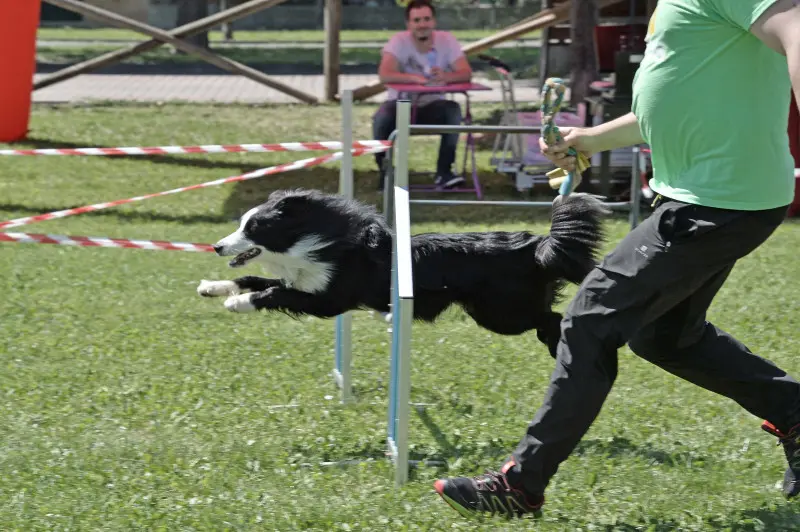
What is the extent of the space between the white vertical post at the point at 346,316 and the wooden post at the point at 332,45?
364 inches

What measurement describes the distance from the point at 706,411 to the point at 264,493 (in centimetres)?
199

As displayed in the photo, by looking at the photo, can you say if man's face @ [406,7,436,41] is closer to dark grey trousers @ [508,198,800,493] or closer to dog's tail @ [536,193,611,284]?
dog's tail @ [536,193,611,284]

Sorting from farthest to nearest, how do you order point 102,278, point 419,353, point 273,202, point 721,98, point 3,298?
point 102,278 → point 3,298 → point 419,353 → point 273,202 → point 721,98

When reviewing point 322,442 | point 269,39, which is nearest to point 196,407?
point 322,442

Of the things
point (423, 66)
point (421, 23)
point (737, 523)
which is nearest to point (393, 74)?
point (423, 66)

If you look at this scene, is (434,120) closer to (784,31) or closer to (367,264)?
(367,264)

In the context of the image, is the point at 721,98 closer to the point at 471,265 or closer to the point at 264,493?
the point at 471,265

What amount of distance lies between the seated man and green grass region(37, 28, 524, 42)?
1888 centimetres

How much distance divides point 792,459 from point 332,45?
11.0 m

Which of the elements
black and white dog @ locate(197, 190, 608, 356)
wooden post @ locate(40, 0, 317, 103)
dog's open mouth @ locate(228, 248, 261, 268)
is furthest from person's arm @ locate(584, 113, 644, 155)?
wooden post @ locate(40, 0, 317, 103)

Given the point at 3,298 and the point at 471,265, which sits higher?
the point at 471,265

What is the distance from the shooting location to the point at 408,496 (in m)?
3.60

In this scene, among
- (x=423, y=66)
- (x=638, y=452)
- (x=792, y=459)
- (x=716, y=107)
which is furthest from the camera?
(x=423, y=66)

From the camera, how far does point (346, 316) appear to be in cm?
463
